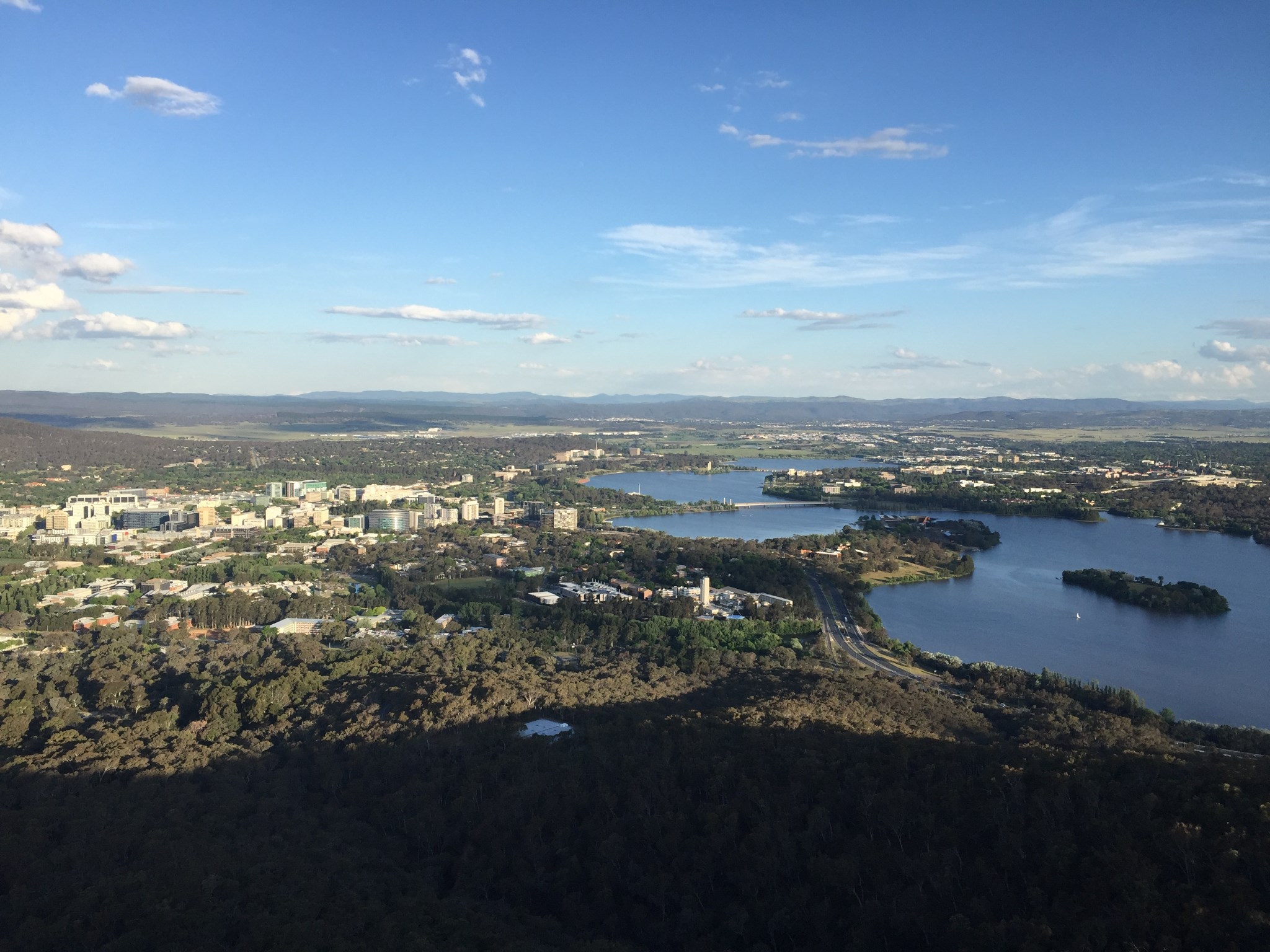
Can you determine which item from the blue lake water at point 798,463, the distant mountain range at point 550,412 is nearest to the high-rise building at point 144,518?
the blue lake water at point 798,463

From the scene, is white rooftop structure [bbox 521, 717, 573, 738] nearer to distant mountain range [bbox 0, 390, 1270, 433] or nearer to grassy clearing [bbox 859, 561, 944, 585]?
grassy clearing [bbox 859, 561, 944, 585]

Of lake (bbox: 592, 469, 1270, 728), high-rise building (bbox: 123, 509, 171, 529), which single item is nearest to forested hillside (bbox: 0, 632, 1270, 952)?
lake (bbox: 592, 469, 1270, 728)

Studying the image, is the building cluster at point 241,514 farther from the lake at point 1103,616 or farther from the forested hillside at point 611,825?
the forested hillside at point 611,825

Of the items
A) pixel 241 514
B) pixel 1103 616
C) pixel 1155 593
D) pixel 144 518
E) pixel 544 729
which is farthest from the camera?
pixel 241 514

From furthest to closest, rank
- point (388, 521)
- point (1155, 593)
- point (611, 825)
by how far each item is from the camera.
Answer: point (388, 521) → point (1155, 593) → point (611, 825)

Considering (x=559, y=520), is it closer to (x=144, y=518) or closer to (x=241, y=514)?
(x=241, y=514)

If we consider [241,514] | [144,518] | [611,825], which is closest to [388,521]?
Result: [241,514]

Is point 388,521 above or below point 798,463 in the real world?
below

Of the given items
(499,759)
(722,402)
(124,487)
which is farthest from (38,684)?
(722,402)
